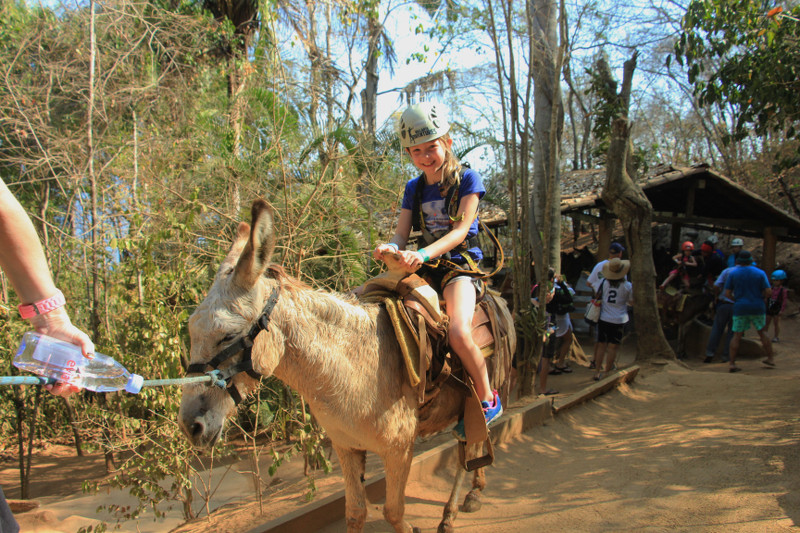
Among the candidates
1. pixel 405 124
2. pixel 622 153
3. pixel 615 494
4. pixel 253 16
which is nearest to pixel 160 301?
pixel 405 124

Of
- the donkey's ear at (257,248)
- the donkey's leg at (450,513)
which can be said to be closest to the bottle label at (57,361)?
the donkey's ear at (257,248)

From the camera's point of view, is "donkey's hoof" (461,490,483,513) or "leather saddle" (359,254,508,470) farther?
"donkey's hoof" (461,490,483,513)

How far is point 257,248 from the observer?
6.96ft

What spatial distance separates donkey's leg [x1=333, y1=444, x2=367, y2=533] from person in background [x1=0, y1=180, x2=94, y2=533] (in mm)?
1646

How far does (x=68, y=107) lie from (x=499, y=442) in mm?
9081

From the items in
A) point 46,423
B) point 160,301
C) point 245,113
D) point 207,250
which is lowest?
point 46,423

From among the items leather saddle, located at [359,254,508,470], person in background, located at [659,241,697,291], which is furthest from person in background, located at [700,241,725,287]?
leather saddle, located at [359,254,508,470]

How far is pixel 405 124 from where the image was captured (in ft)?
10.3

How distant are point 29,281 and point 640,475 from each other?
15.3ft

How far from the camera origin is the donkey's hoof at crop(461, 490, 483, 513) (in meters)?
3.94

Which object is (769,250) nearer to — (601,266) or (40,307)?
(601,266)

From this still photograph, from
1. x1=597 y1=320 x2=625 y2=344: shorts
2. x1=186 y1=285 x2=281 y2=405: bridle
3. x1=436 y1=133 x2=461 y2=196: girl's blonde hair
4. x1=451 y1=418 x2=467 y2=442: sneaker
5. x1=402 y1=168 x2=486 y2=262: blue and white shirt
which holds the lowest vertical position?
x1=597 y1=320 x2=625 y2=344: shorts

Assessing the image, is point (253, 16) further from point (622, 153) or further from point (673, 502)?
point (673, 502)

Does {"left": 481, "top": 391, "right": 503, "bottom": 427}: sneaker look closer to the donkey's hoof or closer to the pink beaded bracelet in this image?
the donkey's hoof
